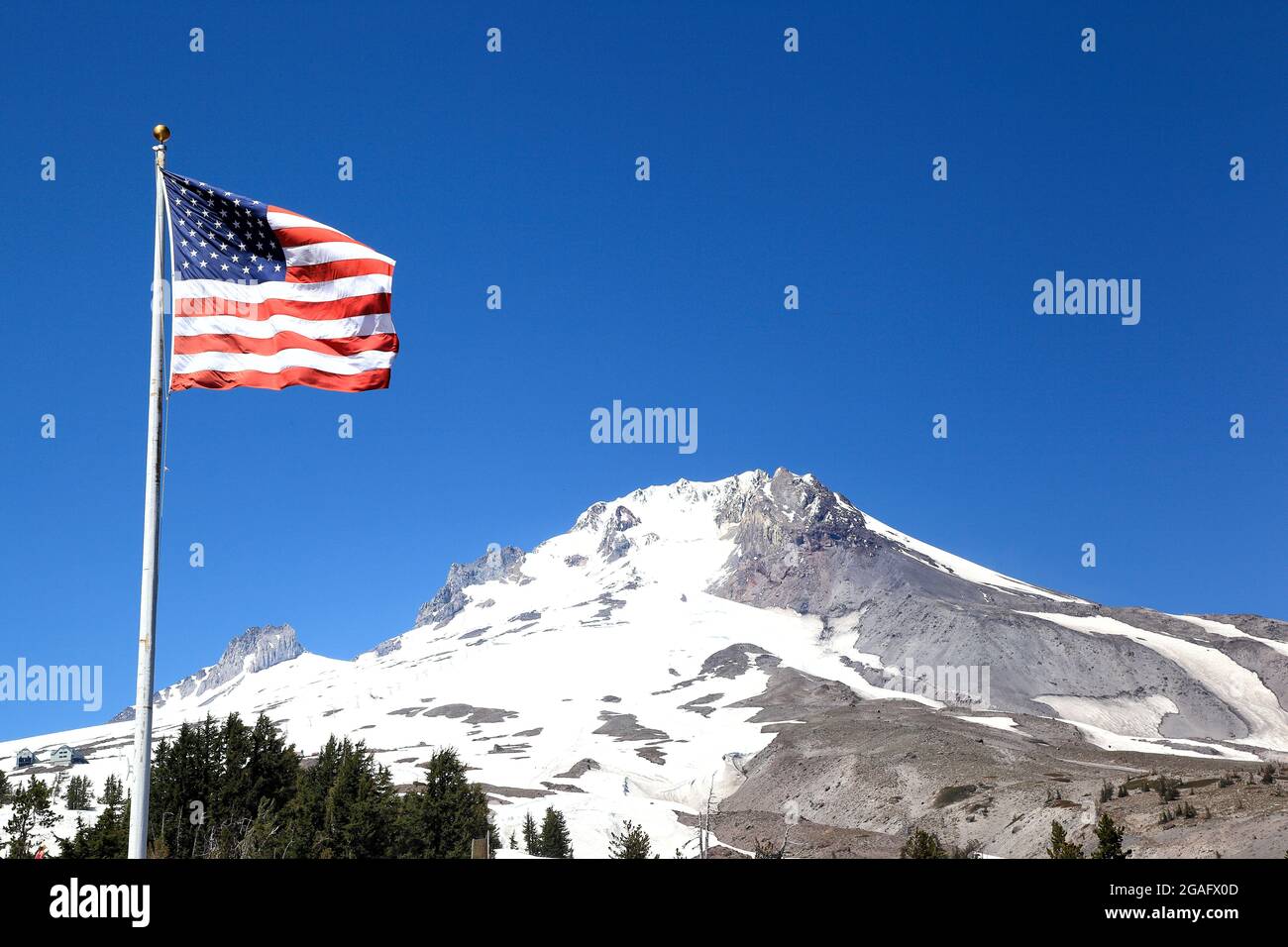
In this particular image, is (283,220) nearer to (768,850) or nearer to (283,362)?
(283,362)

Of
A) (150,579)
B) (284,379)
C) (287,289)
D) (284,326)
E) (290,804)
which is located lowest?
(290,804)

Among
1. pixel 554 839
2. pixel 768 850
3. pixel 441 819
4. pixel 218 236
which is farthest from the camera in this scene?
pixel 554 839

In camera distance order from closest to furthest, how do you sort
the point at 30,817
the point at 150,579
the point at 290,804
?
the point at 150,579
the point at 30,817
the point at 290,804

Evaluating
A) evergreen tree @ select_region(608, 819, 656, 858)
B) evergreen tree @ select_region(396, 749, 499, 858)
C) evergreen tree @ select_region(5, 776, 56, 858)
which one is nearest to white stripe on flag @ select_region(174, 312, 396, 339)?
evergreen tree @ select_region(5, 776, 56, 858)

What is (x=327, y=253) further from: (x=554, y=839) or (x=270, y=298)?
(x=554, y=839)

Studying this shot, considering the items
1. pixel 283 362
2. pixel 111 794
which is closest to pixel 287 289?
pixel 283 362

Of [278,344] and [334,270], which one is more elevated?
[334,270]

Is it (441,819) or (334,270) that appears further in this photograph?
(441,819)

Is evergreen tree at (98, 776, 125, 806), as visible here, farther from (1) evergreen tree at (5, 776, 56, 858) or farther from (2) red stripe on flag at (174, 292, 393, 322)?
(2) red stripe on flag at (174, 292, 393, 322)
